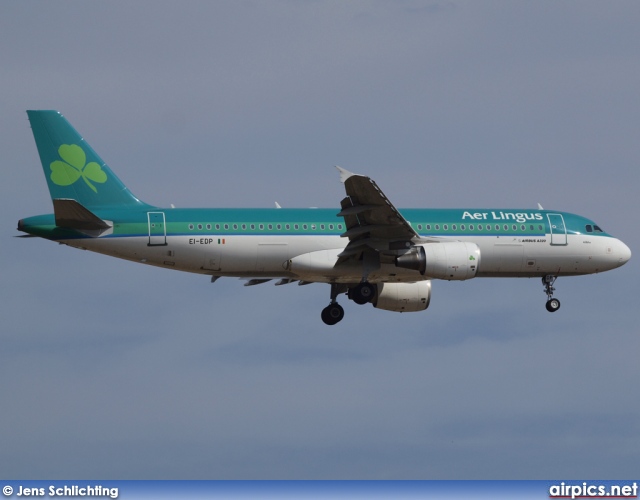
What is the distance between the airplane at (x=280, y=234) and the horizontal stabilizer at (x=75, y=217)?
0.13ft

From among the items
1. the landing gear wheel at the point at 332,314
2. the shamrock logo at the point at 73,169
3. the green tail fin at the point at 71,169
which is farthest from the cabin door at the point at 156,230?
the landing gear wheel at the point at 332,314

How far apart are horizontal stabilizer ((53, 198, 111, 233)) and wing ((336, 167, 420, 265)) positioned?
9.29 m

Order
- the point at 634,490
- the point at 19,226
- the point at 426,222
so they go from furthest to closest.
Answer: the point at 426,222 → the point at 19,226 → the point at 634,490

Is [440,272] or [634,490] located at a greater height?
[440,272]

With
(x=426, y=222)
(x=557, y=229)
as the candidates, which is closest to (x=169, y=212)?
(x=426, y=222)

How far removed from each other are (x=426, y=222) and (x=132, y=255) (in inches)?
482

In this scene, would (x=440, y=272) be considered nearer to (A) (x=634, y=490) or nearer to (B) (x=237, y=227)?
(B) (x=237, y=227)

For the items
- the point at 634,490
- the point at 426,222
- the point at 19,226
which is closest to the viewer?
the point at 634,490

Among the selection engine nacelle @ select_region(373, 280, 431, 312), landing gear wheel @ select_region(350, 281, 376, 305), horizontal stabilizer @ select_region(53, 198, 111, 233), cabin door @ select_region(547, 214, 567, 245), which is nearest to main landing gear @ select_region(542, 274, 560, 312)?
cabin door @ select_region(547, 214, 567, 245)

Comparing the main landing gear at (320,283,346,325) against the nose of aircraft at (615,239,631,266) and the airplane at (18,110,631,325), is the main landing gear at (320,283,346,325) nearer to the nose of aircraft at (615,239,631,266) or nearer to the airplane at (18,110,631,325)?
the airplane at (18,110,631,325)

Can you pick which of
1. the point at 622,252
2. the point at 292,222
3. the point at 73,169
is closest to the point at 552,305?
the point at 622,252

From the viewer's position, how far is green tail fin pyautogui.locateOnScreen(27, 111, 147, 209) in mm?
55875

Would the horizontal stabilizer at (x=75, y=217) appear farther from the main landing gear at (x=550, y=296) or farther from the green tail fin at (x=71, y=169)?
the main landing gear at (x=550, y=296)

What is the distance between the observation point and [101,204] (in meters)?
55.8
